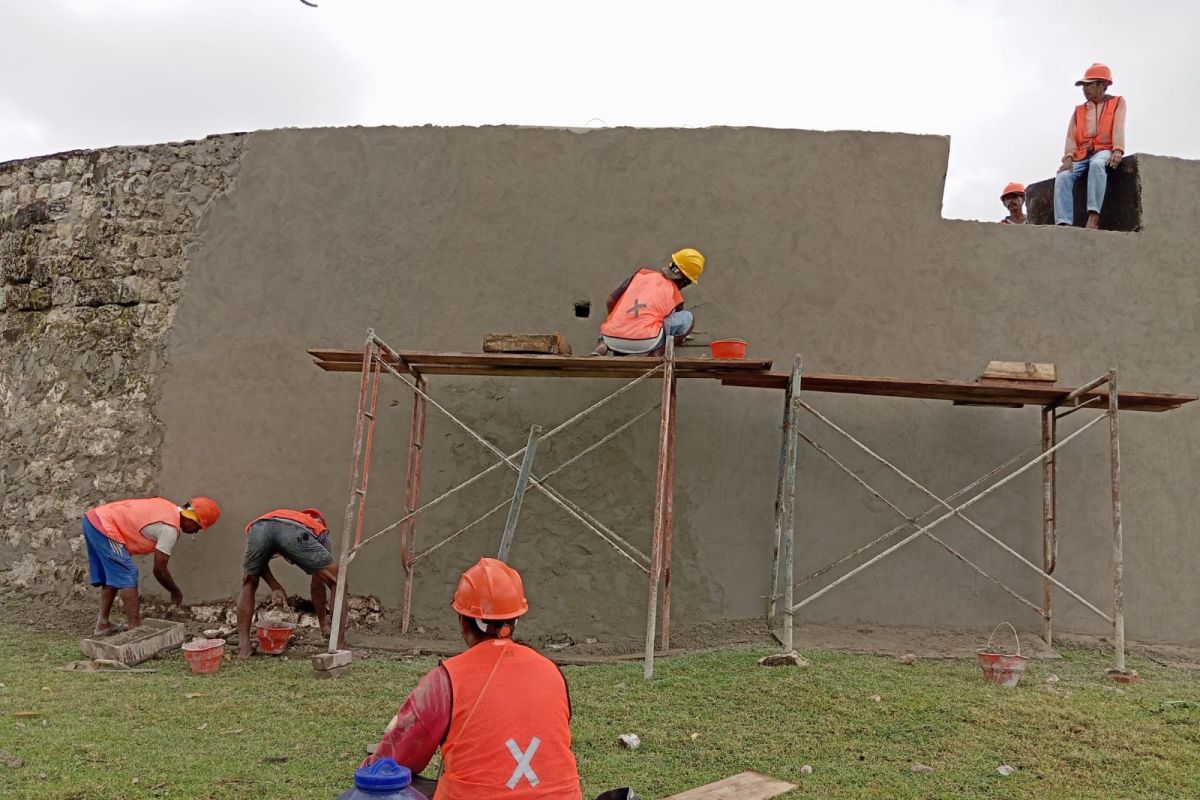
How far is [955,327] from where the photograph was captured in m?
7.59

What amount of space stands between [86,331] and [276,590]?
3.04 m

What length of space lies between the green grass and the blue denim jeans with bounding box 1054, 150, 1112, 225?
368cm

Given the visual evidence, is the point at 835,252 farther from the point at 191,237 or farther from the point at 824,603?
the point at 191,237

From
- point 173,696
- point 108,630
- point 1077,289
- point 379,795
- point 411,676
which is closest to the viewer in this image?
point 379,795

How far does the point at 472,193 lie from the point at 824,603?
4.15 m

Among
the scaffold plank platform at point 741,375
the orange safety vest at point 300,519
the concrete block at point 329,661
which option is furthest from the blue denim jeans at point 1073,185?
the concrete block at point 329,661

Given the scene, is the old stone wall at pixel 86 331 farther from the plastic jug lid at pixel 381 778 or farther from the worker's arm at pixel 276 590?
the plastic jug lid at pixel 381 778

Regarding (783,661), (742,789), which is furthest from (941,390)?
(742,789)

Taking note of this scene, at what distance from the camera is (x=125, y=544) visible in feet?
23.3

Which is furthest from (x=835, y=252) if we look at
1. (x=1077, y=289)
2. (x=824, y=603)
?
(x=824, y=603)

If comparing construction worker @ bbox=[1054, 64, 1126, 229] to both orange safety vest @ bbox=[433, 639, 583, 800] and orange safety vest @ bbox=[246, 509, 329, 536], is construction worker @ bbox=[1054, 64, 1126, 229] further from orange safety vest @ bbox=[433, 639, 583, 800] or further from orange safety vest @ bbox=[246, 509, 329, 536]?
orange safety vest @ bbox=[433, 639, 583, 800]

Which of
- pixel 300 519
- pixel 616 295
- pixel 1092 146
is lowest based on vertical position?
pixel 300 519

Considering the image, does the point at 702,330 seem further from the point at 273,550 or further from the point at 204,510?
the point at 204,510

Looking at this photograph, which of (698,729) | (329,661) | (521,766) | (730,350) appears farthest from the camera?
(730,350)
